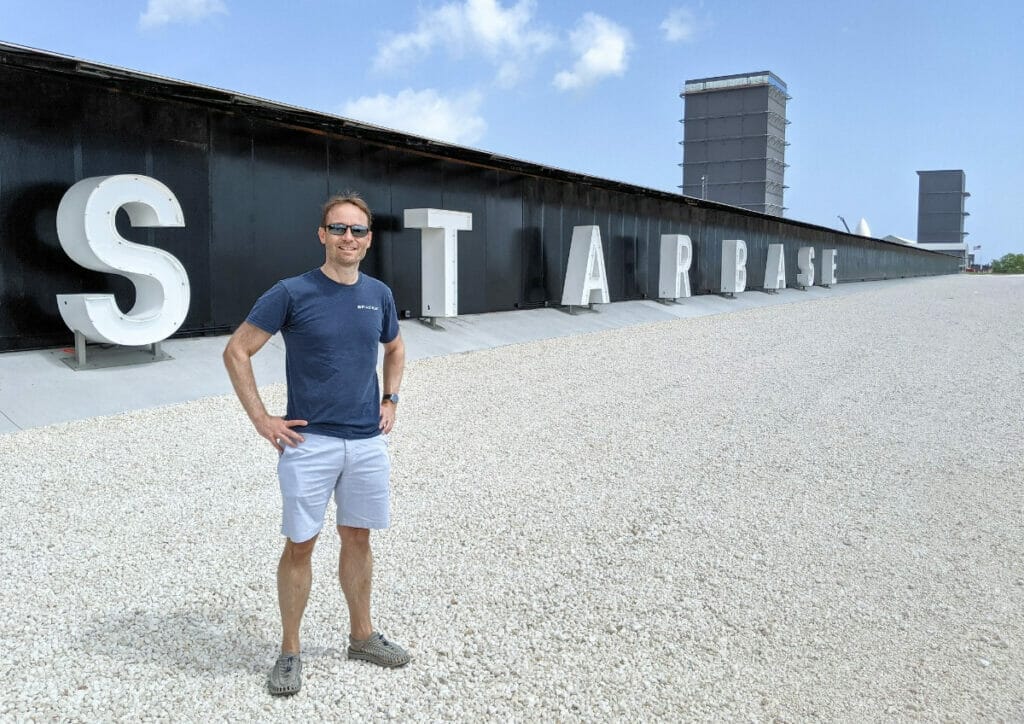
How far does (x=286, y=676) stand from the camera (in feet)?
11.8

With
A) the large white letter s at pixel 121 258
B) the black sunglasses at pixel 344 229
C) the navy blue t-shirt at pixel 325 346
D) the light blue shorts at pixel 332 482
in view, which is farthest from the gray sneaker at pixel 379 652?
the large white letter s at pixel 121 258

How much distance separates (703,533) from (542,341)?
1124 centimetres

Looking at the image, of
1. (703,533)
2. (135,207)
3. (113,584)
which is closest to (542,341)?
(135,207)

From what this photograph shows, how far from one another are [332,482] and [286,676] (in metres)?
0.86

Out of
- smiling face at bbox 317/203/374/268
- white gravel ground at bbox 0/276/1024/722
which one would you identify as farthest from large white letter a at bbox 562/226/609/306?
smiling face at bbox 317/203/374/268

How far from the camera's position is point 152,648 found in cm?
396

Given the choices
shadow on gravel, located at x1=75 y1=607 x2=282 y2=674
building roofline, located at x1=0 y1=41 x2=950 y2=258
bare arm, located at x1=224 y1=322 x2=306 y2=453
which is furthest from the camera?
building roofline, located at x1=0 y1=41 x2=950 y2=258

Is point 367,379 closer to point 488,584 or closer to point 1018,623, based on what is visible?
point 488,584

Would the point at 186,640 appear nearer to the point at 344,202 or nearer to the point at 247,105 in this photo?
the point at 344,202

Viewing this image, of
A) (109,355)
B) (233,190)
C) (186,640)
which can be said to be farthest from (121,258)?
(186,640)

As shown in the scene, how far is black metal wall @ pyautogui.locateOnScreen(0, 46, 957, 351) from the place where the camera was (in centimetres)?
1014

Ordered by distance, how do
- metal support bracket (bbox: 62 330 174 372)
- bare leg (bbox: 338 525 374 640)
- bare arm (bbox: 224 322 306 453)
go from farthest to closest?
metal support bracket (bbox: 62 330 174 372) < bare leg (bbox: 338 525 374 640) < bare arm (bbox: 224 322 306 453)

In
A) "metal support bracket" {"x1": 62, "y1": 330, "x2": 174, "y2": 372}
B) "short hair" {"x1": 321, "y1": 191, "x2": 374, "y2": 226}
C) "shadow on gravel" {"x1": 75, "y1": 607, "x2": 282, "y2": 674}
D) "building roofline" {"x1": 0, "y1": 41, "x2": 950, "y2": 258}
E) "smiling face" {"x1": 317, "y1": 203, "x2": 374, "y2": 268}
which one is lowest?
"shadow on gravel" {"x1": 75, "y1": 607, "x2": 282, "y2": 674}

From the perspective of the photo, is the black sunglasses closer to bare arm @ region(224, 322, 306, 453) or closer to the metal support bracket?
bare arm @ region(224, 322, 306, 453)
